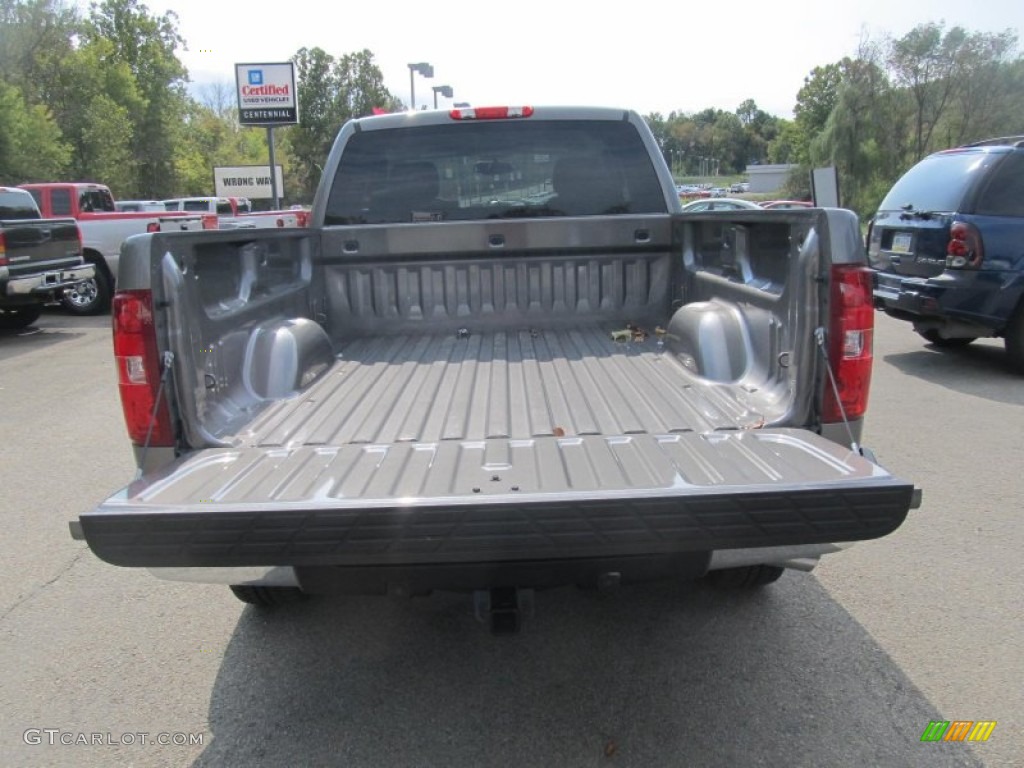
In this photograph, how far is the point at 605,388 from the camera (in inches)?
138

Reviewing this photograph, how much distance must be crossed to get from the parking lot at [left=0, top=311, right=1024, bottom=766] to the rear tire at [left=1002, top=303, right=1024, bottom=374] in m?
3.99

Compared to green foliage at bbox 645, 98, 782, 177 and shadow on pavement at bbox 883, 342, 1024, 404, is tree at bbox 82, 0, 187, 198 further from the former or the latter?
green foliage at bbox 645, 98, 782, 177

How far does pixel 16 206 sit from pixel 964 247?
1295cm

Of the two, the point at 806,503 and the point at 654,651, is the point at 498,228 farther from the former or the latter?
the point at 806,503

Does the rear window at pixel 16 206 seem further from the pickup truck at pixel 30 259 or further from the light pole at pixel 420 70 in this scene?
the light pole at pixel 420 70

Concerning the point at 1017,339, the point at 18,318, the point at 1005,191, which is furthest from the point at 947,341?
the point at 18,318

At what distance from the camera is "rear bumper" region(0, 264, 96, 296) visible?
1088 cm

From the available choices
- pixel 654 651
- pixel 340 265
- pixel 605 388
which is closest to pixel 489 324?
pixel 340 265

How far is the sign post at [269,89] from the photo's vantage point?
2348cm

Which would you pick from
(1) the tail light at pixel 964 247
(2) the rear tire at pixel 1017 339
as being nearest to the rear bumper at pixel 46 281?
(1) the tail light at pixel 964 247

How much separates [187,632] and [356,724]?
44.8 inches

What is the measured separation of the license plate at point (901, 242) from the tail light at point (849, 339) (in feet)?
20.7

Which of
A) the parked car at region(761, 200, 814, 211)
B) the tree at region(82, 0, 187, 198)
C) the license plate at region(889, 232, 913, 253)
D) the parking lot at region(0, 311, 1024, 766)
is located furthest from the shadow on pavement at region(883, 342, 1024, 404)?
the tree at region(82, 0, 187, 198)

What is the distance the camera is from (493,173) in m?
4.61
